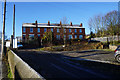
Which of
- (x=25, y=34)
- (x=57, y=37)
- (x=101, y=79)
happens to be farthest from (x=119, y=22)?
(x=25, y=34)

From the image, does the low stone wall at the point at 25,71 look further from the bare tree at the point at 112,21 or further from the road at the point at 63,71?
the bare tree at the point at 112,21

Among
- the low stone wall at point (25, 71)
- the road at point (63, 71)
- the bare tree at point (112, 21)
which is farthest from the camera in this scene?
the bare tree at point (112, 21)

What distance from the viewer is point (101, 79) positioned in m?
5.80

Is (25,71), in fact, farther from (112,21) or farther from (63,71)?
(112,21)

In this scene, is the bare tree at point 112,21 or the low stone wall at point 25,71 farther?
the bare tree at point 112,21

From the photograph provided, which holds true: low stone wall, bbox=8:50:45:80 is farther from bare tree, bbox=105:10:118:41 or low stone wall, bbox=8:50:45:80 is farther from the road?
bare tree, bbox=105:10:118:41

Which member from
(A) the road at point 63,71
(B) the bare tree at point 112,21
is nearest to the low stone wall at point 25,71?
(A) the road at point 63,71

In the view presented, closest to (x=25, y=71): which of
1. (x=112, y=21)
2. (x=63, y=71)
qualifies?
(x=63, y=71)

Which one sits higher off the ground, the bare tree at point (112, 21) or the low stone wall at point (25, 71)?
the bare tree at point (112, 21)

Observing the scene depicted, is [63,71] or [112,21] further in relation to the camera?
[112,21]

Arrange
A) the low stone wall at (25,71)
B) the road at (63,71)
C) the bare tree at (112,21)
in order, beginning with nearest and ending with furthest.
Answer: the low stone wall at (25,71), the road at (63,71), the bare tree at (112,21)

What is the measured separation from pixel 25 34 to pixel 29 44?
10448mm

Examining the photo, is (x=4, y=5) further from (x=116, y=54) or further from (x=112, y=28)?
(x=112, y=28)

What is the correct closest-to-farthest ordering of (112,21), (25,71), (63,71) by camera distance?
1. (25,71)
2. (63,71)
3. (112,21)
